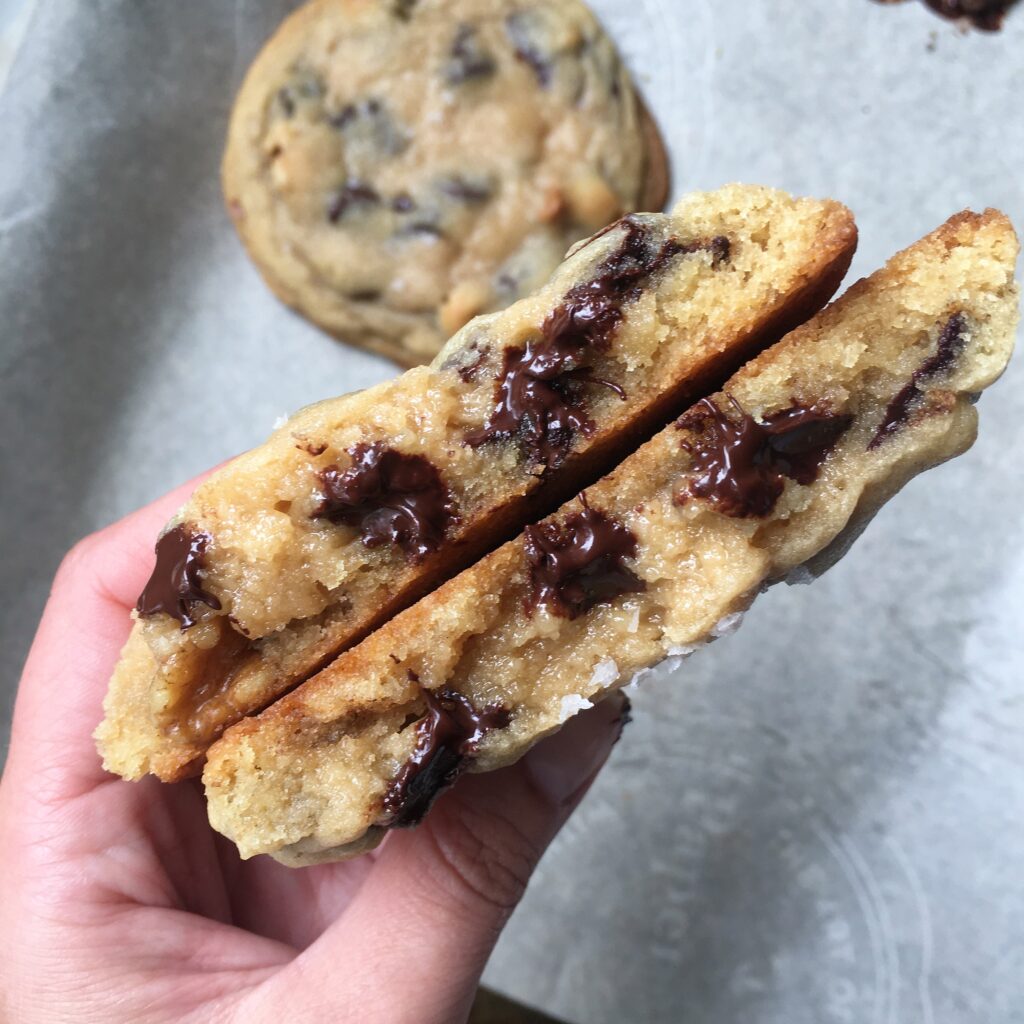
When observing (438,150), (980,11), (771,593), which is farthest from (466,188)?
(980,11)

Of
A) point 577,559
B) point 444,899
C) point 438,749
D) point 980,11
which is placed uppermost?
point 577,559

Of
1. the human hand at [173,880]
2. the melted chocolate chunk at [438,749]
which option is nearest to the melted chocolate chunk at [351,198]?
the human hand at [173,880]

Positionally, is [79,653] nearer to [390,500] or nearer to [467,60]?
[390,500]

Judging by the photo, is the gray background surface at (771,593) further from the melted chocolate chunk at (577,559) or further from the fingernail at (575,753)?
the melted chocolate chunk at (577,559)

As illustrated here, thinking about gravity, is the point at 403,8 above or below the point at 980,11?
above

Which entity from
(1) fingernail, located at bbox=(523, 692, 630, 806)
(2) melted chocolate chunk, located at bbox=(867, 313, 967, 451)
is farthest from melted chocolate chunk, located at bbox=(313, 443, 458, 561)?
(1) fingernail, located at bbox=(523, 692, 630, 806)

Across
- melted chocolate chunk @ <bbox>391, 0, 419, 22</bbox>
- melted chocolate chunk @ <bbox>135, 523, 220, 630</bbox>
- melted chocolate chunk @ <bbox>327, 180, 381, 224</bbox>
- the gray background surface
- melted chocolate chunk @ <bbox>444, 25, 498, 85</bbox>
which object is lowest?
the gray background surface

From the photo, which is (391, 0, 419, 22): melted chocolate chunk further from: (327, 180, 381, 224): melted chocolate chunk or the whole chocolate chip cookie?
(327, 180, 381, 224): melted chocolate chunk
